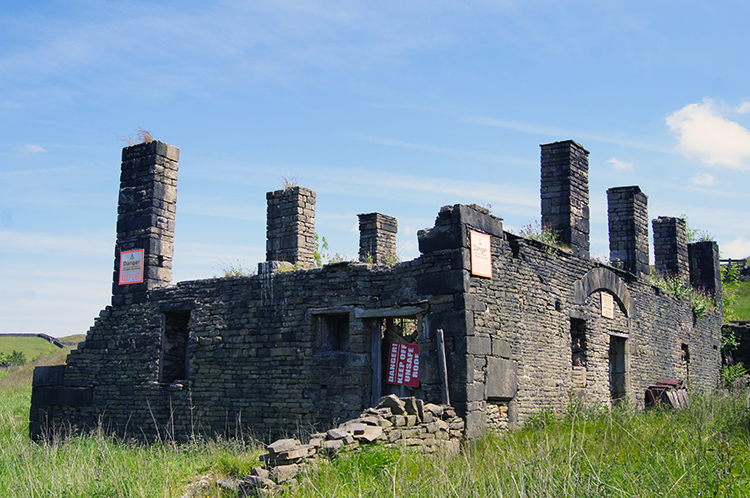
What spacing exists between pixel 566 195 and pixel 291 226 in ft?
17.2

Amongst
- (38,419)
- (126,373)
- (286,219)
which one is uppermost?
(286,219)

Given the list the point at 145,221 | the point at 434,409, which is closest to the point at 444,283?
the point at 434,409

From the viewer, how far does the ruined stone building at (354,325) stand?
9.96 meters

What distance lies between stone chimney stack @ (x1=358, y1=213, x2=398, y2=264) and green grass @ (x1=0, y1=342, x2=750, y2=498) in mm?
6847

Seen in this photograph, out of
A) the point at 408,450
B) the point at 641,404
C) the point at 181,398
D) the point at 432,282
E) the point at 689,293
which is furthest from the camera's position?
the point at 689,293

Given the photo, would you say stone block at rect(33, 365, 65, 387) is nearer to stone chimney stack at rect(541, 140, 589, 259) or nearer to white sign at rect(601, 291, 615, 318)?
stone chimney stack at rect(541, 140, 589, 259)

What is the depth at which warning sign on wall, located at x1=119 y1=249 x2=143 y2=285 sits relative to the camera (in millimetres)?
13258

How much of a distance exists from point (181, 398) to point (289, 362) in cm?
246

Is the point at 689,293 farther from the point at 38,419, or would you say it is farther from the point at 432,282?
the point at 38,419

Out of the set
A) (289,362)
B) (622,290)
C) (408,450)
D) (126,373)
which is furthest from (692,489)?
(126,373)

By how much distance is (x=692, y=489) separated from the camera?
556cm

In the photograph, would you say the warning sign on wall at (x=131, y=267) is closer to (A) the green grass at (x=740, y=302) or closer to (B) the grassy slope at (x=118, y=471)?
(B) the grassy slope at (x=118, y=471)

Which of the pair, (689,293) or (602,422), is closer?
(602,422)

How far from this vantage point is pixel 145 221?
13320 mm
